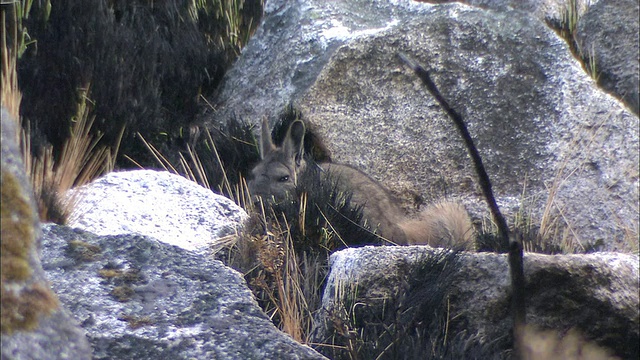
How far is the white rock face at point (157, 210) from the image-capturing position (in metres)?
4.56

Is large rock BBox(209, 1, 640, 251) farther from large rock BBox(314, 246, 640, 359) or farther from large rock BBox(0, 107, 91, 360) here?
large rock BBox(0, 107, 91, 360)

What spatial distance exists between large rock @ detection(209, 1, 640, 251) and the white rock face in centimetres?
173

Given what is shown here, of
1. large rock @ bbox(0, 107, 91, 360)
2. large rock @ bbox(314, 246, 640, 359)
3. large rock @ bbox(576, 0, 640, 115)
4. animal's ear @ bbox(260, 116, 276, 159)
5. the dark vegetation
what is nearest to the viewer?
large rock @ bbox(0, 107, 91, 360)

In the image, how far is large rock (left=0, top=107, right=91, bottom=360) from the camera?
1.74 metres

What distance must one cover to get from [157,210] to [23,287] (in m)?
3.06

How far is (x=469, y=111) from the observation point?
6.89 m

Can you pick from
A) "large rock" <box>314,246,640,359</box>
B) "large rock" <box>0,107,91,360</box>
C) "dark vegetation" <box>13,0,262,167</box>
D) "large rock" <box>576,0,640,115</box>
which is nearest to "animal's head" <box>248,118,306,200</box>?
"dark vegetation" <box>13,0,262,167</box>

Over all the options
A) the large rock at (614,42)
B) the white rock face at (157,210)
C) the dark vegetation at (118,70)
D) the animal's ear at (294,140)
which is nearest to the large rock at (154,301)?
the white rock face at (157,210)

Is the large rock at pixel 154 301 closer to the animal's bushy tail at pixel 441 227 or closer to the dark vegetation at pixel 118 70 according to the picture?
the animal's bushy tail at pixel 441 227

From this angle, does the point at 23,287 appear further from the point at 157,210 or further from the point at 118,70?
the point at 118,70

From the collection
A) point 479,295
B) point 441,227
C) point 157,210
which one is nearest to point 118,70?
point 157,210

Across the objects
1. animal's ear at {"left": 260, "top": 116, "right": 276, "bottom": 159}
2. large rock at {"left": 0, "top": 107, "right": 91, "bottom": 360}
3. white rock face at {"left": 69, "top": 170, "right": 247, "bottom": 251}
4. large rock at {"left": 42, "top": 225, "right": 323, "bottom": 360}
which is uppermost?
large rock at {"left": 0, "top": 107, "right": 91, "bottom": 360}

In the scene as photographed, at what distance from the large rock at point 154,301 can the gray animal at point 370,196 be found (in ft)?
7.61

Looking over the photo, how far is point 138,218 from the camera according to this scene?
15.4 ft
